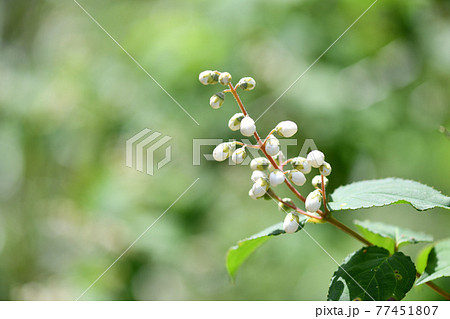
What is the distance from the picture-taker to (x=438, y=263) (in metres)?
0.77

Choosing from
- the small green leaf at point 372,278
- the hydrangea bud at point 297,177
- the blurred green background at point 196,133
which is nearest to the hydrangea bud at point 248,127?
the hydrangea bud at point 297,177

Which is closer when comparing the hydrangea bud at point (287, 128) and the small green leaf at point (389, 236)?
the hydrangea bud at point (287, 128)

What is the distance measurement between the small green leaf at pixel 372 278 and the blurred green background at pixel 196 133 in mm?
843

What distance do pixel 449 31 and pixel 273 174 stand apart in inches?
56.4

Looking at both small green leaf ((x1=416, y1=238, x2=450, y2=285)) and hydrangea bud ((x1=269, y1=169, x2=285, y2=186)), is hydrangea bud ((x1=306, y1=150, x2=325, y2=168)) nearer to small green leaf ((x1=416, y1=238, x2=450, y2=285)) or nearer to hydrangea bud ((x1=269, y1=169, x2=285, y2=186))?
hydrangea bud ((x1=269, y1=169, x2=285, y2=186))

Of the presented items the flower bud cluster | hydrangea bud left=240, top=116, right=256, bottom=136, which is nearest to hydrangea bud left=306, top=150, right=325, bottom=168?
the flower bud cluster

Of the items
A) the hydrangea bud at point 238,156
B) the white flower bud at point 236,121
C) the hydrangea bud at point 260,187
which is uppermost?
the white flower bud at point 236,121

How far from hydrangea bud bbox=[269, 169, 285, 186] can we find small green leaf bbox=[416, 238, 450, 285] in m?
0.25

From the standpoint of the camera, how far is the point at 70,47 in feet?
9.23

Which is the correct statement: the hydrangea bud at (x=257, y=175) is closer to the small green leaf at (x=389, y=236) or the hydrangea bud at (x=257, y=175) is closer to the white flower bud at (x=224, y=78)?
the white flower bud at (x=224, y=78)

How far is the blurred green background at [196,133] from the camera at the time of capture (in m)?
1.88

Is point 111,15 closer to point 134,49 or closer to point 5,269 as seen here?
point 134,49

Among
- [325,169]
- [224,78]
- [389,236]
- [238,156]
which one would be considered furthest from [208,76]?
[389,236]

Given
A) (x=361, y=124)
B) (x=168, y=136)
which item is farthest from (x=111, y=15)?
(x=361, y=124)
